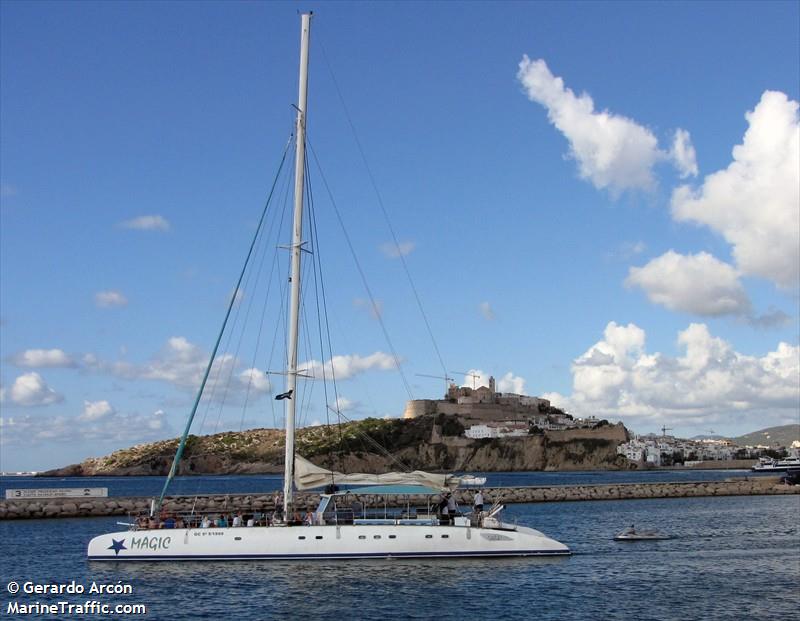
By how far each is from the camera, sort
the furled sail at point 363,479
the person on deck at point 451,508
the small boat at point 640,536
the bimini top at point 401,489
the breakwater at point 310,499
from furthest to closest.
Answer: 1. the breakwater at point 310,499
2. the small boat at point 640,536
3. the furled sail at point 363,479
4. the person on deck at point 451,508
5. the bimini top at point 401,489

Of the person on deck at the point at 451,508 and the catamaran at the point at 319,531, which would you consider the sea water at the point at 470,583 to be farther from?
the person on deck at the point at 451,508

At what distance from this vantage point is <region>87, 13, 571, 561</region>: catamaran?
3012cm

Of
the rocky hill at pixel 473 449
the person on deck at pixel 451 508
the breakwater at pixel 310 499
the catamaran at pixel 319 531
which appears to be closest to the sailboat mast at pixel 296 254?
the catamaran at pixel 319 531

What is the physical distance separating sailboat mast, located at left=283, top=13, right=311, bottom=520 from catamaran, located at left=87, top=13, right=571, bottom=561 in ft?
0.13

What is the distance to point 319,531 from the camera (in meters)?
30.2

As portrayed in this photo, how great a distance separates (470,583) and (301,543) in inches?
251

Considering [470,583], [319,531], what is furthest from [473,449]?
[470,583]

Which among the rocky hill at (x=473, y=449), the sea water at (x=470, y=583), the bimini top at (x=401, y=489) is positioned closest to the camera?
the sea water at (x=470, y=583)

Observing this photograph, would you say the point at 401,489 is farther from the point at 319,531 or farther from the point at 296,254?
the point at 296,254

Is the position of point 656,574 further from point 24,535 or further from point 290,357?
point 24,535

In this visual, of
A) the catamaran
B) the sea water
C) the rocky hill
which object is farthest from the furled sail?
the rocky hill

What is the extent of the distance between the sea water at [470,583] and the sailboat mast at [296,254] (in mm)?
Answer: 3897

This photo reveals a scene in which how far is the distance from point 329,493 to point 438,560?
4.60m

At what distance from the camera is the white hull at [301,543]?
3008 cm
